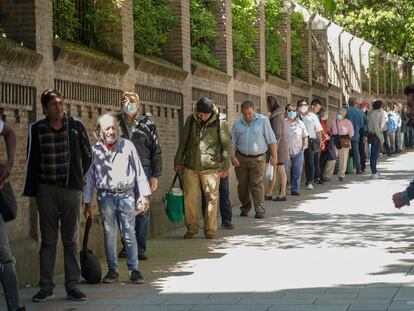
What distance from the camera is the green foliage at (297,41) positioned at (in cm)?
3009

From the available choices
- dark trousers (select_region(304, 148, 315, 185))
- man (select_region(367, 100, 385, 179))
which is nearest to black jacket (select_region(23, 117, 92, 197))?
dark trousers (select_region(304, 148, 315, 185))

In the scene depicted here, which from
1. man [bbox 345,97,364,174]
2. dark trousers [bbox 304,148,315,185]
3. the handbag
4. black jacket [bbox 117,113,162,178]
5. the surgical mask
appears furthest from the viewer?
man [bbox 345,97,364,174]

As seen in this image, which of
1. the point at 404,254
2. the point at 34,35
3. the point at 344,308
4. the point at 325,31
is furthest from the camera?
the point at 325,31

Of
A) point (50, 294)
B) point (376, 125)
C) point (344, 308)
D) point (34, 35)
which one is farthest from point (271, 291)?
point (376, 125)

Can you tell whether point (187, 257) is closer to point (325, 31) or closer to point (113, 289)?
point (113, 289)

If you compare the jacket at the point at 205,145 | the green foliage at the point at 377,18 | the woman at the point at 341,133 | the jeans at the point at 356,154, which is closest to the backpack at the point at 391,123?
the jeans at the point at 356,154

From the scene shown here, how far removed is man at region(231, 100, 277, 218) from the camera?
56.8 ft

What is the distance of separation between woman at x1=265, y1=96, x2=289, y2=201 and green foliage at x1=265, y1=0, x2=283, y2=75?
554 cm

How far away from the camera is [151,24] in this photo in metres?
17.1

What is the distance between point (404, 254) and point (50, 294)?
4.32m

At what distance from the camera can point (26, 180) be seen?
9969mm

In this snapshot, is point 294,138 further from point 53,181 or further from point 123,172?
point 53,181

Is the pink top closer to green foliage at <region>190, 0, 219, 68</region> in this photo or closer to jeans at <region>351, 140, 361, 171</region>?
jeans at <region>351, 140, 361, 171</region>

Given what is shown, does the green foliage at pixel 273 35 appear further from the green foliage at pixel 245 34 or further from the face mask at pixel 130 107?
the face mask at pixel 130 107
